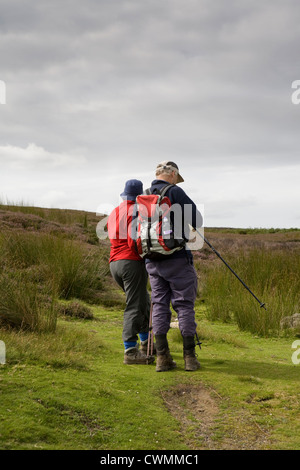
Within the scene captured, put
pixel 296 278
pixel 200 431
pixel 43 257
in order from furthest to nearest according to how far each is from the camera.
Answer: pixel 43 257 < pixel 296 278 < pixel 200 431

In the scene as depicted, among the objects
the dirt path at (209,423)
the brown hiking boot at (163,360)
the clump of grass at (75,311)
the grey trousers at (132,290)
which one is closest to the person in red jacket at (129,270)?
the grey trousers at (132,290)

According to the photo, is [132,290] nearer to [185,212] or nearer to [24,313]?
[185,212]

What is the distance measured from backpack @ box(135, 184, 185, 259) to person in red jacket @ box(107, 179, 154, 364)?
31 cm

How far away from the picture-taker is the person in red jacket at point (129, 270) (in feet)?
16.4

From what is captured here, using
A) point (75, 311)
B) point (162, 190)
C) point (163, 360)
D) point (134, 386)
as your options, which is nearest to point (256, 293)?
point (75, 311)

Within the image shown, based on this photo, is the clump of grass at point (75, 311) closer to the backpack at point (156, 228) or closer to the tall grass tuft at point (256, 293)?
the tall grass tuft at point (256, 293)

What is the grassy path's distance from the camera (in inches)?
122

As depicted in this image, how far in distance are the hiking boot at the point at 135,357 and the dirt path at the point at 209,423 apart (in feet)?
2.73

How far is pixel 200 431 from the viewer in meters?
3.41

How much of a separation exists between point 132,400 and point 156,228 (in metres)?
1.63

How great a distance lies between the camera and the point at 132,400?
150 inches
